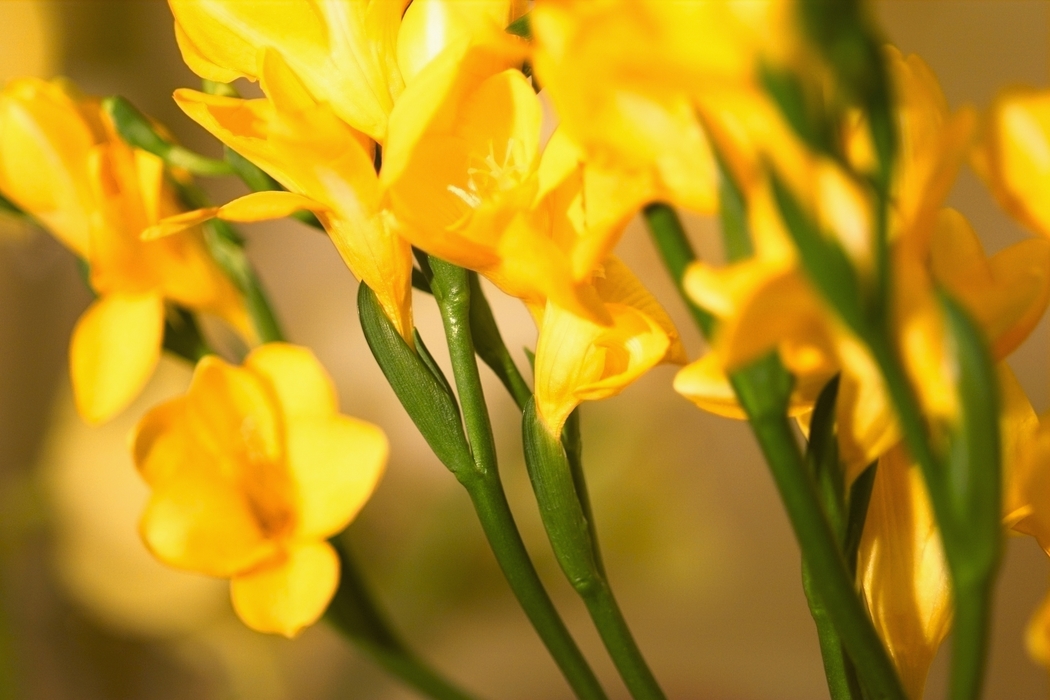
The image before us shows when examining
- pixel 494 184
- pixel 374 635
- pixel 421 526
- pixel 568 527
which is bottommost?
pixel 421 526

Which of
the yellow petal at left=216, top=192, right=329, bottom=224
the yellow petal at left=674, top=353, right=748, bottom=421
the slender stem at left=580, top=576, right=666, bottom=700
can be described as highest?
the yellow petal at left=216, top=192, right=329, bottom=224

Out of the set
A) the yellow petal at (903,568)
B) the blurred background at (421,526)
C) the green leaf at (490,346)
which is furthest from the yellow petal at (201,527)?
the blurred background at (421,526)

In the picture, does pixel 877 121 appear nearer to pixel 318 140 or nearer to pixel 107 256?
pixel 318 140

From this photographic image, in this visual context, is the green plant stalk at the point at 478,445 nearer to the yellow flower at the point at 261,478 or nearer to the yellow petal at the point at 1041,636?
the yellow flower at the point at 261,478

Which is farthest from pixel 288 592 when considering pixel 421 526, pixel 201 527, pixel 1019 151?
pixel 421 526

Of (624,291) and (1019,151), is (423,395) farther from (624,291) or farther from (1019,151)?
(1019,151)

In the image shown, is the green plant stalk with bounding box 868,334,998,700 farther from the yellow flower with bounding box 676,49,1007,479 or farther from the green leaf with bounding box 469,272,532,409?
the green leaf with bounding box 469,272,532,409

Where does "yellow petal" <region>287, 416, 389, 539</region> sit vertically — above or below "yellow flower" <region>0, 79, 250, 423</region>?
below

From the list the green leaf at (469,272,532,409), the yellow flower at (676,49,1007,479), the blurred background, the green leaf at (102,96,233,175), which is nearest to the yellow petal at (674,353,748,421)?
the yellow flower at (676,49,1007,479)
